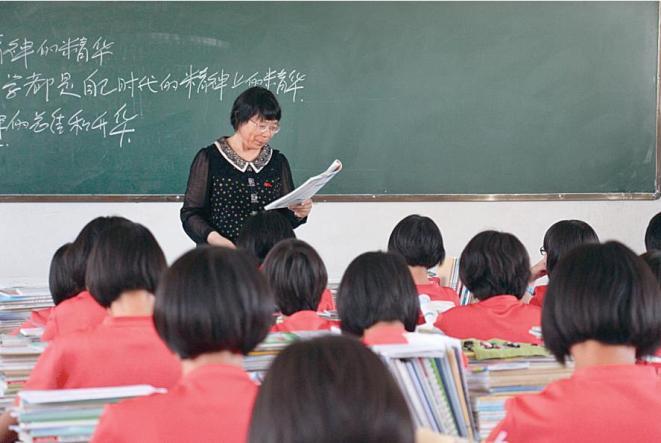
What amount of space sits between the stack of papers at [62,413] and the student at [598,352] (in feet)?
2.12

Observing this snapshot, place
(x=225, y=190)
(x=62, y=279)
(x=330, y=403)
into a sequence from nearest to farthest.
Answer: (x=330, y=403) < (x=62, y=279) < (x=225, y=190)

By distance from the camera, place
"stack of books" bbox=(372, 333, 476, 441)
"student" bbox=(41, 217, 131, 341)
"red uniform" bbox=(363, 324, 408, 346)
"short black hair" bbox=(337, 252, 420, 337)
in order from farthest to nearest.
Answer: "student" bbox=(41, 217, 131, 341), "short black hair" bbox=(337, 252, 420, 337), "red uniform" bbox=(363, 324, 408, 346), "stack of books" bbox=(372, 333, 476, 441)

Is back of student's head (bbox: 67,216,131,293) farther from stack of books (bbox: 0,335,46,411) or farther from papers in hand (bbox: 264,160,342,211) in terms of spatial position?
papers in hand (bbox: 264,160,342,211)

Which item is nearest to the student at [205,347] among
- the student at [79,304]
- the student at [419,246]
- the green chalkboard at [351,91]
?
the student at [79,304]

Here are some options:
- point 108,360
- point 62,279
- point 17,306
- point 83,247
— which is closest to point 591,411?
point 108,360

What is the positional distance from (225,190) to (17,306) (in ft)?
3.53

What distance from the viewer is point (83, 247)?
2.59 m

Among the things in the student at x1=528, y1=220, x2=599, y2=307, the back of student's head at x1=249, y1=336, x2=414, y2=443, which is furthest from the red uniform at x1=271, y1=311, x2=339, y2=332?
the back of student's head at x1=249, y1=336, x2=414, y2=443

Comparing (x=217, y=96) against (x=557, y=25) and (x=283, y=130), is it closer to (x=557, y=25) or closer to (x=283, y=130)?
(x=283, y=130)

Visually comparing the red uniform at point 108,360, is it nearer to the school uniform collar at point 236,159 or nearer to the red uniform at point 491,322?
the red uniform at point 491,322

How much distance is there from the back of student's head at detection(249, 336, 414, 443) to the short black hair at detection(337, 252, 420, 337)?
3.87 feet

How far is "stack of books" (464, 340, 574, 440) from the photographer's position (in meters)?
1.65

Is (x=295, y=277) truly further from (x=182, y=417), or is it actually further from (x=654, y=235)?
(x=654, y=235)

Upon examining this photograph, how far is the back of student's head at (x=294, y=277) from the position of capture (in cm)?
257
